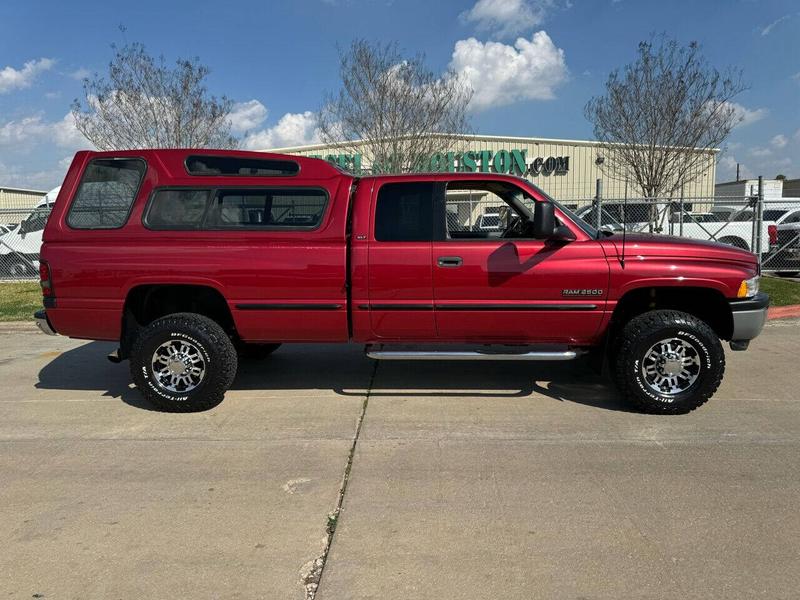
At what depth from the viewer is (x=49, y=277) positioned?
4.98m

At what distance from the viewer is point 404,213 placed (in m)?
4.99

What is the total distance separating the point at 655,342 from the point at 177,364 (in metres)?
3.96

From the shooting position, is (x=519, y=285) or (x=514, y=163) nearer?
(x=519, y=285)

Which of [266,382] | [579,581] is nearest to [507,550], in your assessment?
[579,581]

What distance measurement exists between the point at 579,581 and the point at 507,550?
1.25 feet

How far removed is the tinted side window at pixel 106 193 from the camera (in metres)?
5.03

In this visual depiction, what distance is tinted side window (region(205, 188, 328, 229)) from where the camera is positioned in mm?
4969

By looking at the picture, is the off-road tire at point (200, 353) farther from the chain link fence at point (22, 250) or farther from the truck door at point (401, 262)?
the chain link fence at point (22, 250)

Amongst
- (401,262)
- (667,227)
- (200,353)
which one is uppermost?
(667,227)

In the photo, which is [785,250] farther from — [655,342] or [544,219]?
[544,219]

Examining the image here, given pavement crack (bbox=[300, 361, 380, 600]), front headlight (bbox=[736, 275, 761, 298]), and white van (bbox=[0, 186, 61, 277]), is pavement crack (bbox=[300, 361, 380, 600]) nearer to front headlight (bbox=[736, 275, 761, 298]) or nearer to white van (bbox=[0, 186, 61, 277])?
front headlight (bbox=[736, 275, 761, 298])

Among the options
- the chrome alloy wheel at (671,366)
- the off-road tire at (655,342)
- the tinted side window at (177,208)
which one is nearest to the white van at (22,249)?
the tinted side window at (177,208)

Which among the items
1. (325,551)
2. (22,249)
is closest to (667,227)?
(325,551)

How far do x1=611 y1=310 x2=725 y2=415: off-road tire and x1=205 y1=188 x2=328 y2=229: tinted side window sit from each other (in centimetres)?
275
